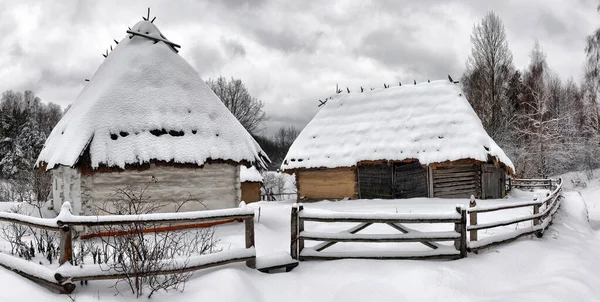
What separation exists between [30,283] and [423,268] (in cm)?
547

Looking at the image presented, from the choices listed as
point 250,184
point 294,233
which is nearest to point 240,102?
point 250,184

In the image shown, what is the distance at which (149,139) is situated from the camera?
33.8 ft

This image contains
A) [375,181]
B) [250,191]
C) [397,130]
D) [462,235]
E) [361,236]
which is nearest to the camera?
[361,236]

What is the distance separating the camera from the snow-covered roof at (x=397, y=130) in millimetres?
16672

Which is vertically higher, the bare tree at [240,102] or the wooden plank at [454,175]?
the bare tree at [240,102]

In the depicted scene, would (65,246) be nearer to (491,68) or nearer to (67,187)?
(67,187)

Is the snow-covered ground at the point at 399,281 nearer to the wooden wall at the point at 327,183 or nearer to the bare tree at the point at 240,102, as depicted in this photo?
the wooden wall at the point at 327,183

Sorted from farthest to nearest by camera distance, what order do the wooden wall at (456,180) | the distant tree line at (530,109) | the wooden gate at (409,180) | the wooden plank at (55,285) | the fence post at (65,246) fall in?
the distant tree line at (530,109), the wooden gate at (409,180), the wooden wall at (456,180), the fence post at (65,246), the wooden plank at (55,285)

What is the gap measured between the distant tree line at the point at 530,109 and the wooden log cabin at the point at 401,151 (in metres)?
13.1

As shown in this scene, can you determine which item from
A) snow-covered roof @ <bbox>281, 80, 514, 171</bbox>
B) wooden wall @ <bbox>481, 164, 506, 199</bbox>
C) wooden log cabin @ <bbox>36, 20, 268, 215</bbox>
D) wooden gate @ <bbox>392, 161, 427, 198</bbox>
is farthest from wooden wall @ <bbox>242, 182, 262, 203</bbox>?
wooden wall @ <bbox>481, 164, 506, 199</bbox>

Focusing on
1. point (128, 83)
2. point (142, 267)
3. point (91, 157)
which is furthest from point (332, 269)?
point (128, 83)

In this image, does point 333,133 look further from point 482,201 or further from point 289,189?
point 289,189

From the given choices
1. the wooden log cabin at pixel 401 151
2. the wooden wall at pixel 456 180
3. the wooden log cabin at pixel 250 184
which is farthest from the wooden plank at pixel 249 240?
the wooden log cabin at pixel 250 184

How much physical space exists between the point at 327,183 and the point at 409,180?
4106mm
